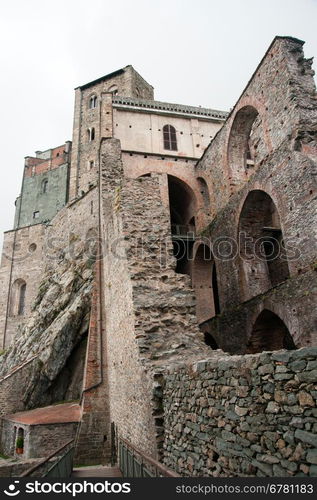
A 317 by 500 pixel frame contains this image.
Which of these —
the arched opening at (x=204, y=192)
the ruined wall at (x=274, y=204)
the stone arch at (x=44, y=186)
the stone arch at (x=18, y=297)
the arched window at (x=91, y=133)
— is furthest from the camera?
the stone arch at (x=44, y=186)

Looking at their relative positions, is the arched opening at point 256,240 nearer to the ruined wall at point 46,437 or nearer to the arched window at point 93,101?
the ruined wall at point 46,437

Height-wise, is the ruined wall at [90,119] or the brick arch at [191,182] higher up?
the ruined wall at [90,119]

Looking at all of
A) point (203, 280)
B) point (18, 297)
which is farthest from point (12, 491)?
point (18, 297)

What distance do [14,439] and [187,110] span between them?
20514 mm

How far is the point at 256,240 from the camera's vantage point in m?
13.7

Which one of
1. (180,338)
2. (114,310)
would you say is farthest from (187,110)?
(180,338)

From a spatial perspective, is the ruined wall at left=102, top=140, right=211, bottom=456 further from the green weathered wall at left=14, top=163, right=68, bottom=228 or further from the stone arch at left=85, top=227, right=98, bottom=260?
the green weathered wall at left=14, top=163, right=68, bottom=228

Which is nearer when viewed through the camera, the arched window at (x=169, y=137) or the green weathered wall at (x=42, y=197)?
the arched window at (x=169, y=137)

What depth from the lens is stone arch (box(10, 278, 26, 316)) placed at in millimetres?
27203

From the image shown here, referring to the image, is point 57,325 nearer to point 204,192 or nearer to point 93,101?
point 204,192

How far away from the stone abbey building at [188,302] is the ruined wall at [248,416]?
14 millimetres
